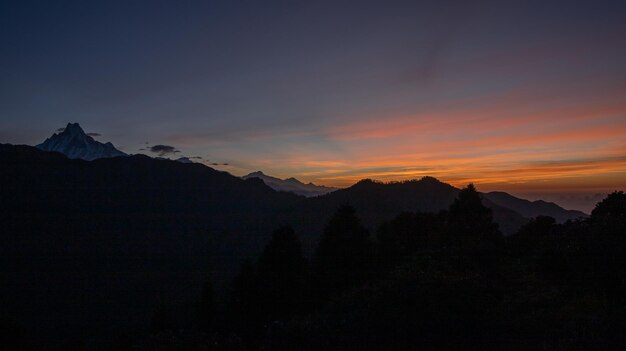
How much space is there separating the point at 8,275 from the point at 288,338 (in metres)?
228

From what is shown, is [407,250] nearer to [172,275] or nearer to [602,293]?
[602,293]

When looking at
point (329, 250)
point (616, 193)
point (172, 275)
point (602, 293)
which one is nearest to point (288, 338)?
point (602, 293)

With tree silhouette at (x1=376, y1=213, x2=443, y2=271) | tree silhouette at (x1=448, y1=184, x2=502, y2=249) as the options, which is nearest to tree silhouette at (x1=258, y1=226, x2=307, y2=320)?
tree silhouette at (x1=376, y1=213, x2=443, y2=271)

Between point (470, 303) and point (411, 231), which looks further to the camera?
point (411, 231)

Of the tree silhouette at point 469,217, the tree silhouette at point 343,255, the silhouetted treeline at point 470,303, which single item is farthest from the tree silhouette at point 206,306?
the tree silhouette at point 469,217

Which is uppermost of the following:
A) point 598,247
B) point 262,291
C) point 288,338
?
point 598,247

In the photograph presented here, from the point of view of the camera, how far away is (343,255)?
22.7 m

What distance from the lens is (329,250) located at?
75.7 feet

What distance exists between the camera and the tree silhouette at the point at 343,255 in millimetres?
21984

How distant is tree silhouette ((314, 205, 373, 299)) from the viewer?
21984 millimetres

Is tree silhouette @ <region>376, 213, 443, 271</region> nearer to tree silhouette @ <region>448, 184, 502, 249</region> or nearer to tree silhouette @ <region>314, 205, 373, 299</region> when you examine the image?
tree silhouette @ <region>448, 184, 502, 249</region>

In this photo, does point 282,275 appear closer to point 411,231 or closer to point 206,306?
point 411,231

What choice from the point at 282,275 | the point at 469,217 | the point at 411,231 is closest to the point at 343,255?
the point at 282,275

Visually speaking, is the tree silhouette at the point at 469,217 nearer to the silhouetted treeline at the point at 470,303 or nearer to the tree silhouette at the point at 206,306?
the silhouetted treeline at the point at 470,303
